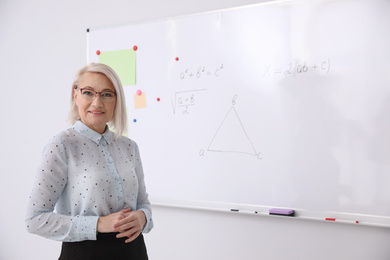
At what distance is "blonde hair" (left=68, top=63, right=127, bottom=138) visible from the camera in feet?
5.10

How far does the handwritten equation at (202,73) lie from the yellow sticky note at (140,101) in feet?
0.96

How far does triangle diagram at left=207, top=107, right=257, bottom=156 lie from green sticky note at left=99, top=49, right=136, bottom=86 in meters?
0.67

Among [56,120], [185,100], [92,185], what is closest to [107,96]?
[92,185]

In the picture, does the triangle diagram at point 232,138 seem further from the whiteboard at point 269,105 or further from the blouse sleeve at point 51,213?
the blouse sleeve at point 51,213

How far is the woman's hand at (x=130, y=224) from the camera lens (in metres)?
1.41

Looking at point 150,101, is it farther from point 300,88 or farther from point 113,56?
point 300,88

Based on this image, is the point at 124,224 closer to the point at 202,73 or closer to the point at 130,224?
the point at 130,224

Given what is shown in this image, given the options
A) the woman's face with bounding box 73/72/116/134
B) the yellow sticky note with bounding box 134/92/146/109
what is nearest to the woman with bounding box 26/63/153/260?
the woman's face with bounding box 73/72/116/134

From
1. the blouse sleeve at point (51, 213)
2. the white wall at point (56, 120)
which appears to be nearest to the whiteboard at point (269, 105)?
the white wall at point (56, 120)

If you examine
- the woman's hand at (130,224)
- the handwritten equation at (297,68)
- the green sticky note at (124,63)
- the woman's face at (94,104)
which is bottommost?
the woman's hand at (130,224)

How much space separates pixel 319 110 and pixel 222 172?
0.61 m

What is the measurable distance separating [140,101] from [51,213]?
3.99ft

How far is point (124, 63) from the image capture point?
2557 millimetres

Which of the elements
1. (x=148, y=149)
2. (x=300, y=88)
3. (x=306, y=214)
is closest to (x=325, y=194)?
(x=306, y=214)
